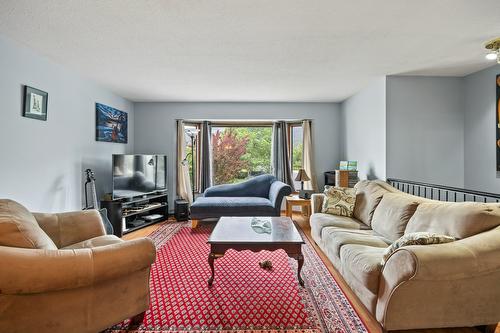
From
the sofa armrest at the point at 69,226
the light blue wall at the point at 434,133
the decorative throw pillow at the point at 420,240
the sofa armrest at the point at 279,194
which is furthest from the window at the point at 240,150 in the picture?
the decorative throw pillow at the point at 420,240

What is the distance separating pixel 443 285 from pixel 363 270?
18.6 inches

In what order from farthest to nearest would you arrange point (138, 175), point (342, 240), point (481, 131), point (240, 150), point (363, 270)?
point (240, 150), point (138, 175), point (481, 131), point (342, 240), point (363, 270)

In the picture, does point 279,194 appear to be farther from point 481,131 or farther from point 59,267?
point 59,267

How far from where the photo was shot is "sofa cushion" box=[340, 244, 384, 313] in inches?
74.6

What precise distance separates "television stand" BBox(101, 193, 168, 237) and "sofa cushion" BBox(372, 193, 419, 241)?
11.6ft

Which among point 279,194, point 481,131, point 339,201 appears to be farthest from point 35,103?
point 481,131

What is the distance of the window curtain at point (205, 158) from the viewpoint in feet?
20.0

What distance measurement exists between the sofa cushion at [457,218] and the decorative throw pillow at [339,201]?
3.71 ft

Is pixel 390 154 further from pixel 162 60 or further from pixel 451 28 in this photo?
pixel 162 60

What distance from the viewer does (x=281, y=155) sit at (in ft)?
20.2

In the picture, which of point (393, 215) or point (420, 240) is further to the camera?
point (393, 215)

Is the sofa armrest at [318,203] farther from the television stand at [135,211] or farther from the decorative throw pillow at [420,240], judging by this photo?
the television stand at [135,211]

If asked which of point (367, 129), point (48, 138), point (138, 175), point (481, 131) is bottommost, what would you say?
point (138, 175)

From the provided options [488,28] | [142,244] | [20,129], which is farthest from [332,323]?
[20,129]
